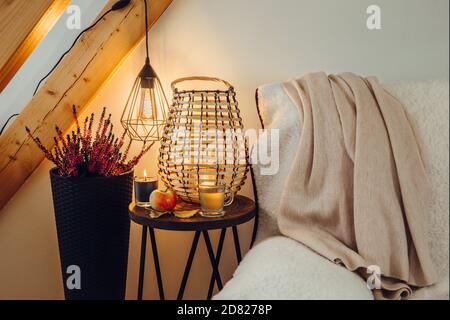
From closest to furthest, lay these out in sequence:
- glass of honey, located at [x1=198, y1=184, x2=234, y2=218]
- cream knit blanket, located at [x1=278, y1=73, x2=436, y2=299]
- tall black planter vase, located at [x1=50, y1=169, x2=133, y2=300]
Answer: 1. cream knit blanket, located at [x1=278, y1=73, x2=436, y2=299]
2. glass of honey, located at [x1=198, y1=184, x2=234, y2=218]
3. tall black planter vase, located at [x1=50, y1=169, x2=133, y2=300]

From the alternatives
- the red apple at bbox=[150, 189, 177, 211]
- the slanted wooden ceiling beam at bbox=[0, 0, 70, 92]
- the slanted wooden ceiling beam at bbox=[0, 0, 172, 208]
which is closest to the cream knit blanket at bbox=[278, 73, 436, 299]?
the red apple at bbox=[150, 189, 177, 211]

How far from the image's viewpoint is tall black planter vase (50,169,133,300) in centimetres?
140

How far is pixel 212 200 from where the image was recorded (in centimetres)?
128

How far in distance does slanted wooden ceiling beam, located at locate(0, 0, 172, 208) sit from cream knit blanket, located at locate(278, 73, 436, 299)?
673 millimetres

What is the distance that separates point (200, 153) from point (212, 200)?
177 mm

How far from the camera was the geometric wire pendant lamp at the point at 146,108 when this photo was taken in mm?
1516

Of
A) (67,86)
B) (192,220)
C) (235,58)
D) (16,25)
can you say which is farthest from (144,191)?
(16,25)

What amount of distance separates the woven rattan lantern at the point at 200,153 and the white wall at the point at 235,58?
0.28 metres

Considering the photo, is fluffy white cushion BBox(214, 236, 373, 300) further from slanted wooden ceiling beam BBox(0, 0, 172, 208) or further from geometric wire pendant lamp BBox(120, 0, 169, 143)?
slanted wooden ceiling beam BBox(0, 0, 172, 208)
